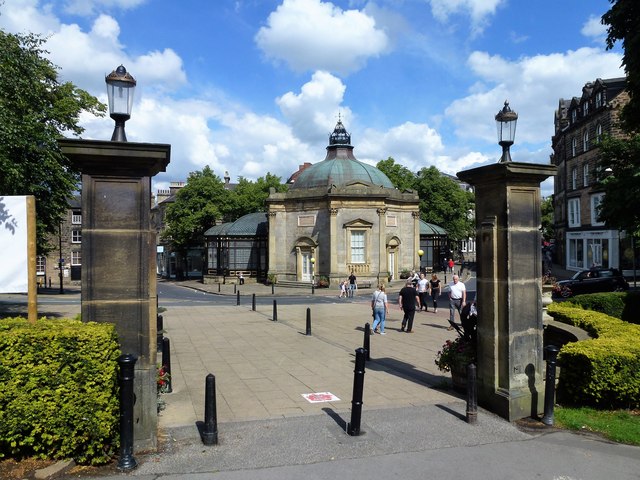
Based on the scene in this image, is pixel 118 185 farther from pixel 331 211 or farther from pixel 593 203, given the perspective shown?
pixel 593 203

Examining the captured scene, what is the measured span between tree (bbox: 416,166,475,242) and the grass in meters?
56.0

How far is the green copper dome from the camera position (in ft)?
140

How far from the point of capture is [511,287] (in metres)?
7.36

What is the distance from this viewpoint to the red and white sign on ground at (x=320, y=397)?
8.20 metres

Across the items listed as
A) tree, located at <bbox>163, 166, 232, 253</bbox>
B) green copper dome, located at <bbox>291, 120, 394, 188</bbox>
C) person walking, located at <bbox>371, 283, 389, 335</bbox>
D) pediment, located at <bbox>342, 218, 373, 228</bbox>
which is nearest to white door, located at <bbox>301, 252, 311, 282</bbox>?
pediment, located at <bbox>342, 218, 373, 228</bbox>

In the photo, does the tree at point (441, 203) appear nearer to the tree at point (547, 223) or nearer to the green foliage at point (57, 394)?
the tree at point (547, 223)

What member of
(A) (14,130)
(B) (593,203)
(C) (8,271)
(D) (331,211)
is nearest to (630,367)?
(C) (8,271)

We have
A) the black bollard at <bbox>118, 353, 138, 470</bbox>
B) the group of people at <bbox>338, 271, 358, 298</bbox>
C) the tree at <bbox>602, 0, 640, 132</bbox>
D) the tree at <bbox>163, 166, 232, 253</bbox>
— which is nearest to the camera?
the black bollard at <bbox>118, 353, 138, 470</bbox>

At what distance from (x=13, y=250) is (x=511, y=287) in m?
6.92

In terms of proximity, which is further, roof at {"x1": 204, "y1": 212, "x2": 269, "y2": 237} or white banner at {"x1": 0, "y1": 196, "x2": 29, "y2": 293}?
roof at {"x1": 204, "y1": 212, "x2": 269, "y2": 237}

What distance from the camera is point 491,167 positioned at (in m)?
7.39

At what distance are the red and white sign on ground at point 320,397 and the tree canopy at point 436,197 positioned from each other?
55478 mm

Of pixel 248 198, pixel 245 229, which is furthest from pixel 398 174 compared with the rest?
pixel 245 229

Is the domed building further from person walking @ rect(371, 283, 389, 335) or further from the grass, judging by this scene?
the grass
